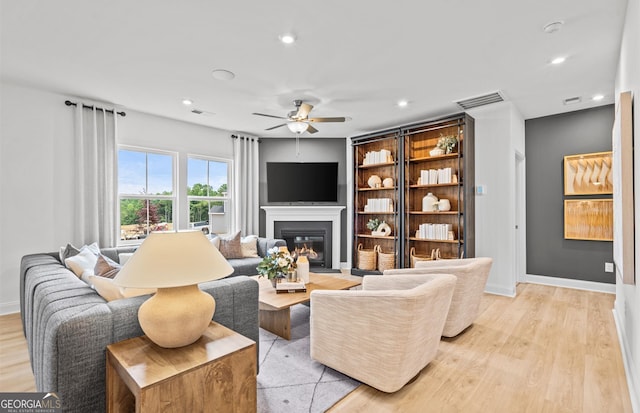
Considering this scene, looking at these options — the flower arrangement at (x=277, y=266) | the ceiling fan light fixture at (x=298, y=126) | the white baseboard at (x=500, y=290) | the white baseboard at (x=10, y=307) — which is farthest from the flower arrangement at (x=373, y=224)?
the white baseboard at (x=10, y=307)

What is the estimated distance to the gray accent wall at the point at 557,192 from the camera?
14.5ft

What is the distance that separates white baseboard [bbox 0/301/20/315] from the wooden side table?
346 cm

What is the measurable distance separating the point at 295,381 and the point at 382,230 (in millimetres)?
3805

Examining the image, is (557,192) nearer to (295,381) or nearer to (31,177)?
(295,381)

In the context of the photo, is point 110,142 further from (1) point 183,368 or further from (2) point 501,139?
(2) point 501,139

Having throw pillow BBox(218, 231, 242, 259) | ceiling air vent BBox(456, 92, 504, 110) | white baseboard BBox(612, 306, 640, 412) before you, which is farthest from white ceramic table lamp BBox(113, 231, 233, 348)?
ceiling air vent BBox(456, 92, 504, 110)

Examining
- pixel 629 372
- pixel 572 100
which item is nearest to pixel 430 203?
pixel 572 100

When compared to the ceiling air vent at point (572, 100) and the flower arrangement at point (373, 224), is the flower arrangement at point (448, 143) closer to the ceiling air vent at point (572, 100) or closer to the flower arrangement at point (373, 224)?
A: the ceiling air vent at point (572, 100)

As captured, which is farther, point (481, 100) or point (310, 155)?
point (310, 155)

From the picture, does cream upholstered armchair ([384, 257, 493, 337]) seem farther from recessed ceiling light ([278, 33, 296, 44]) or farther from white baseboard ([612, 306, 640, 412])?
recessed ceiling light ([278, 33, 296, 44])

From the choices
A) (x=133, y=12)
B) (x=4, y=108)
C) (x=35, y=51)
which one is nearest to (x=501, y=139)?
(x=133, y=12)

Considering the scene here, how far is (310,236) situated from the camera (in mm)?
6324

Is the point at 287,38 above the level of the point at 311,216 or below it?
above

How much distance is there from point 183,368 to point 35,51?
3312 mm
